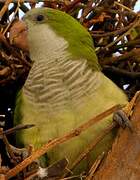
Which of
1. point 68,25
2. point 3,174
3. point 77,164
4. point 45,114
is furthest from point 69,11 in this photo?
point 3,174

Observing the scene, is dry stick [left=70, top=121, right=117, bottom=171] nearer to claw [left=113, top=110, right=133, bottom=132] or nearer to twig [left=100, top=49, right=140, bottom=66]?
claw [left=113, top=110, right=133, bottom=132]

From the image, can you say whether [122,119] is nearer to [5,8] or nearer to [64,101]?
[64,101]

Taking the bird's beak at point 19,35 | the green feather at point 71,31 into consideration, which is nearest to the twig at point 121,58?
the green feather at point 71,31

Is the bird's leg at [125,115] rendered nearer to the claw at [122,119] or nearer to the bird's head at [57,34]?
the claw at [122,119]

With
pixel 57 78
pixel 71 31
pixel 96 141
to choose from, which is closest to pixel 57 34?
pixel 71 31

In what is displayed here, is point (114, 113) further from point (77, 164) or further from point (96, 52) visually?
point (96, 52)

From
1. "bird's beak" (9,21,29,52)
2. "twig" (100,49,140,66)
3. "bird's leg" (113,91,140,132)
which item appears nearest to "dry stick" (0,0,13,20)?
"bird's beak" (9,21,29,52)
